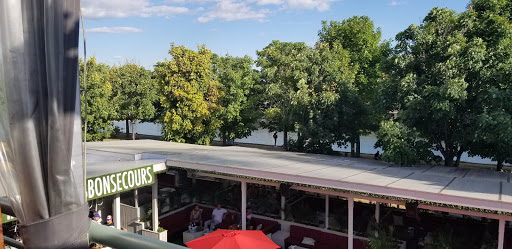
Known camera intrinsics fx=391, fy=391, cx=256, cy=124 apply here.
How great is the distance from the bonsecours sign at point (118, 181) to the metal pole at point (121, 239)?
26.7 feet

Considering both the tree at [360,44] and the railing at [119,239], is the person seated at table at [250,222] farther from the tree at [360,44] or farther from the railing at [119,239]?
the tree at [360,44]

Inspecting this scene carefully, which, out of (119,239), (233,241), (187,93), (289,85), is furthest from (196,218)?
(119,239)

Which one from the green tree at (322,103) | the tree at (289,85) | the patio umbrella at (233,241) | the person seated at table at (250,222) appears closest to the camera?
the patio umbrella at (233,241)

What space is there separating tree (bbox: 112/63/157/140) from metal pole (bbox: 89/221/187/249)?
1353 inches

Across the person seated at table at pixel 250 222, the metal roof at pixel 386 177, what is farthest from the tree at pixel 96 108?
the person seated at table at pixel 250 222

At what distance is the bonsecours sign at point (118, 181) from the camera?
9039mm

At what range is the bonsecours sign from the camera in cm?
904

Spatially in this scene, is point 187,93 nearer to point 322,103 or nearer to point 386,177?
point 322,103

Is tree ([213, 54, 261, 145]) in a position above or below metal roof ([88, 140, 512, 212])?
above

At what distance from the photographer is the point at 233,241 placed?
833 cm

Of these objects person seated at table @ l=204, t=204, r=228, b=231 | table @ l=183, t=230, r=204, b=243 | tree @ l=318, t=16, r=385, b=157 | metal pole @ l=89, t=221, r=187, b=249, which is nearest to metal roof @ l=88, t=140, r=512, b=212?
person seated at table @ l=204, t=204, r=228, b=231

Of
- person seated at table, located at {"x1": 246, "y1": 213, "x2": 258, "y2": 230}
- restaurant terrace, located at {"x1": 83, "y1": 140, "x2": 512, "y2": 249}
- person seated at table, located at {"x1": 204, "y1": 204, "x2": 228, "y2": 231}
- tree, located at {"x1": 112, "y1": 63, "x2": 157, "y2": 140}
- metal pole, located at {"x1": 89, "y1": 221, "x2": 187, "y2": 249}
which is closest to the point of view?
metal pole, located at {"x1": 89, "y1": 221, "x2": 187, "y2": 249}

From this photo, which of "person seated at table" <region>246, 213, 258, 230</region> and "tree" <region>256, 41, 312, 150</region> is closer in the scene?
"person seated at table" <region>246, 213, 258, 230</region>

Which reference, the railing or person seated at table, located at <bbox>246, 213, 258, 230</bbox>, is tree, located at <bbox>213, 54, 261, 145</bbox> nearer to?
person seated at table, located at <bbox>246, 213, 258, 230</bbox>
